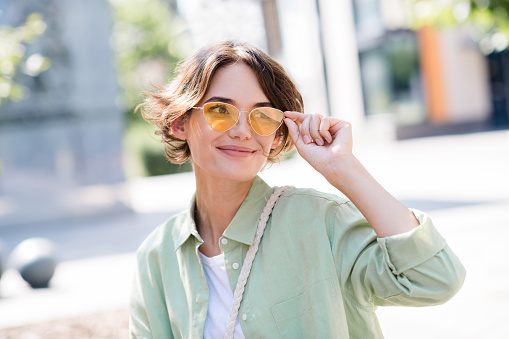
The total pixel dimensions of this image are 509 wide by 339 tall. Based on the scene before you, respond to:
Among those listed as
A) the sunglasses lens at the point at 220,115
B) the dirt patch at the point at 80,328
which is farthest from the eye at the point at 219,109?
the dirt patch at the point at 80,328

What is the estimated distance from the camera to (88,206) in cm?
1169

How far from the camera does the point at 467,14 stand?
6.70 meters

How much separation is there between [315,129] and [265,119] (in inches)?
7.2

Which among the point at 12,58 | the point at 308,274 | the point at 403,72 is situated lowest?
the point at 308,274

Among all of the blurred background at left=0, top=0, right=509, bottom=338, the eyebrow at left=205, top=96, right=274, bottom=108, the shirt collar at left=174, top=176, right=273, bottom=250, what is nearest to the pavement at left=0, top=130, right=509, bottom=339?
the blurred background at left=0, top=0, right=509, bottom=338

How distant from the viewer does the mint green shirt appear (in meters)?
1.50

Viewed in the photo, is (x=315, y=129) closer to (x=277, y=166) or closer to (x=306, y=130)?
(x=306, y=130)

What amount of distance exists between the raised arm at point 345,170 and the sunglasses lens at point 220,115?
199mm

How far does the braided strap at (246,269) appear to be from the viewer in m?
1.71

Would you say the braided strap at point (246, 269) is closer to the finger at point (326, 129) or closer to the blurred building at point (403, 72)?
the finger at point (326, 129)

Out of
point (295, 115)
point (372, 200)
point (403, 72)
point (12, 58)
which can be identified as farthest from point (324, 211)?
point (403, 72)

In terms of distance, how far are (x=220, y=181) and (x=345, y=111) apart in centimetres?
2349

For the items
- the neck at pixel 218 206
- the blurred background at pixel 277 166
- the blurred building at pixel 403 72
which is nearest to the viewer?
the neck at pixel 218 206

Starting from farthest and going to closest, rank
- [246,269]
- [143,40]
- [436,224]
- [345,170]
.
A: [143,40] → [436,224] → [246,269] → [345,170]
